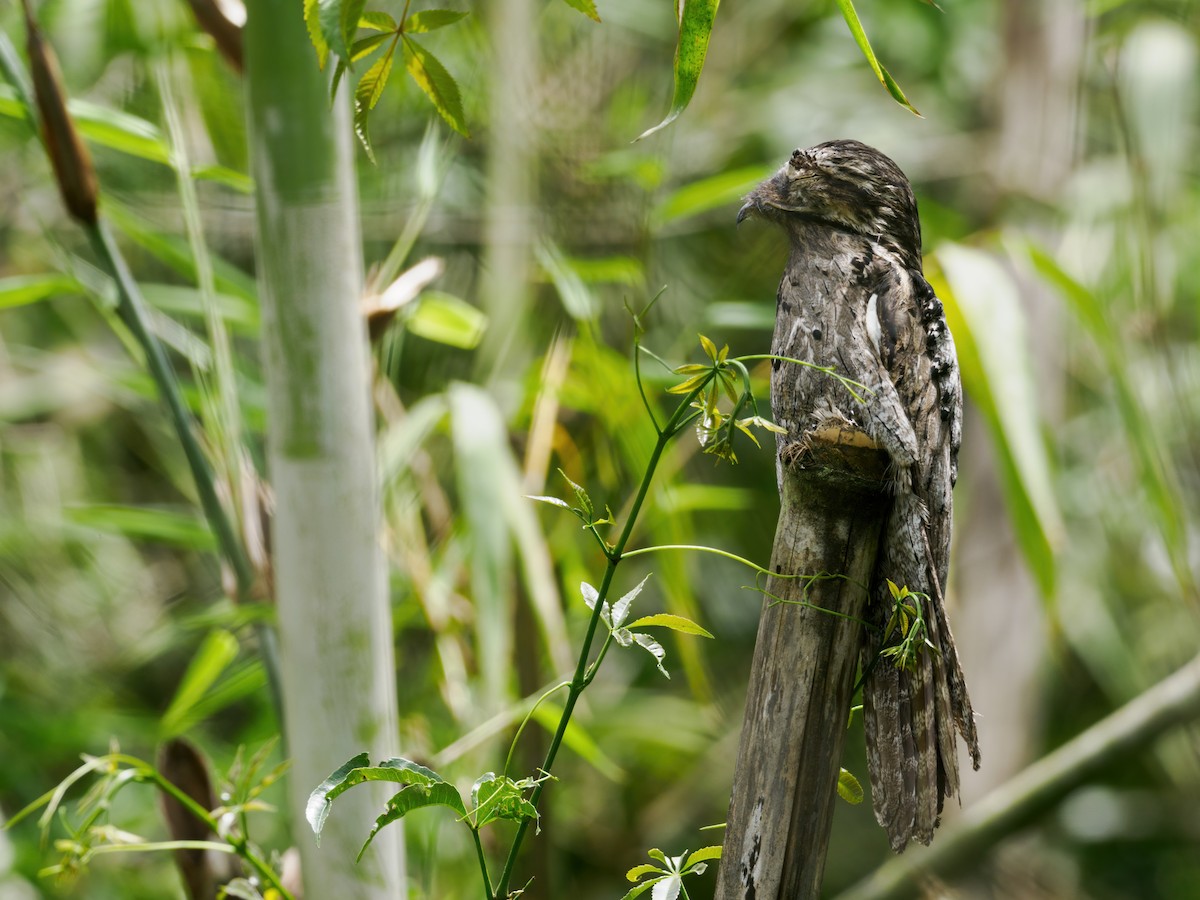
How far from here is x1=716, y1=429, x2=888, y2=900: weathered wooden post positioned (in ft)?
1.94

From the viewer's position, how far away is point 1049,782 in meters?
1.60

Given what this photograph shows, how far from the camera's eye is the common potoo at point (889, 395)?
25.1 inches

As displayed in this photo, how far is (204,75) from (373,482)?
1291 mm

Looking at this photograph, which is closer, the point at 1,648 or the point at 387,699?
the point at 387,699

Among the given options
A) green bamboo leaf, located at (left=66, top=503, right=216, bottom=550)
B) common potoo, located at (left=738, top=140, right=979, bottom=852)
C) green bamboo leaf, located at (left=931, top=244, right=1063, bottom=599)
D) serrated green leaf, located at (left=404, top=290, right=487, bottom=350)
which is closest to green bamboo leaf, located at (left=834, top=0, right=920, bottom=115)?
common potoo, located at (left=738, top=140, right=979, bottom=852)

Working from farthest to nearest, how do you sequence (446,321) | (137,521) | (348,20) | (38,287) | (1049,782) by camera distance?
(1049,782)
(137,521)
(446,321)
(38,287)
(348,20)

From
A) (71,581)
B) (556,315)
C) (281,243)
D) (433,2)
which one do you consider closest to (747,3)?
(556,315)

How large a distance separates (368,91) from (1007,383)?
2.45 ft

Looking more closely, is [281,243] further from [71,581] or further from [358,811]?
[71,581]

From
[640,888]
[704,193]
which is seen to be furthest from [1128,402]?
[640,888]

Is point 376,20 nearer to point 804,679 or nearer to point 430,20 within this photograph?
point 430,20

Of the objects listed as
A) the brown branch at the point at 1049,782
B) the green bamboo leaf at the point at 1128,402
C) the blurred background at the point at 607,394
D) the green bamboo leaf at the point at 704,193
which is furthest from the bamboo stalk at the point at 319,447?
the brown branch at the point at 1049,782

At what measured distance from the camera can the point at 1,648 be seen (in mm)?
2625

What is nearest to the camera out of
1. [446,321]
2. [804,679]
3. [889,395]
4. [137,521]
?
[804,679]
